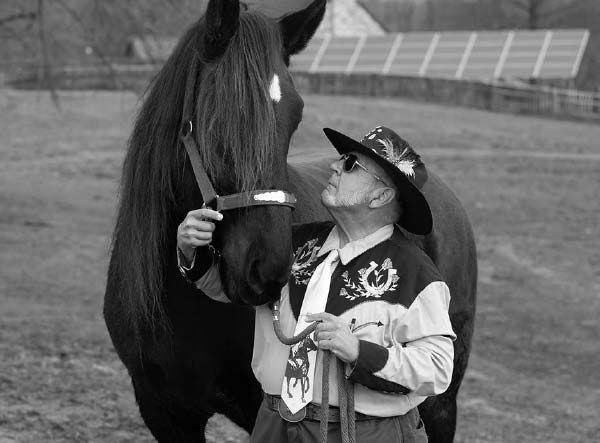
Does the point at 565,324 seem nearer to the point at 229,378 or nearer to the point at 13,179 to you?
the point at 229,378

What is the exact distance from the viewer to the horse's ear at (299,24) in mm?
3312

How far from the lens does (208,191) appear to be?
9.41 feet

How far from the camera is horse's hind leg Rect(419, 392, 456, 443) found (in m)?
4.58

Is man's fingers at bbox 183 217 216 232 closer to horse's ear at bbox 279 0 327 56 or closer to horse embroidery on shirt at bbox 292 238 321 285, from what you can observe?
horse embroidery on shirt at bbox 292 238 321 285

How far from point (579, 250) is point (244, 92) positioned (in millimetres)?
12929

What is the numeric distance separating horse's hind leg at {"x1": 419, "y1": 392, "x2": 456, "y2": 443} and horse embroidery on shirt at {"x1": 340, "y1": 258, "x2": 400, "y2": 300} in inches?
72.1

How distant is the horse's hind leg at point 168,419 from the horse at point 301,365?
1023mm

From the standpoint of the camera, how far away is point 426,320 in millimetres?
2791

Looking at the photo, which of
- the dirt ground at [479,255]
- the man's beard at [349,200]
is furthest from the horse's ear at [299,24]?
the dirt ground at [479,255]

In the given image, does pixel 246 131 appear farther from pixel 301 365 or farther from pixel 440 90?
pixel 440 90

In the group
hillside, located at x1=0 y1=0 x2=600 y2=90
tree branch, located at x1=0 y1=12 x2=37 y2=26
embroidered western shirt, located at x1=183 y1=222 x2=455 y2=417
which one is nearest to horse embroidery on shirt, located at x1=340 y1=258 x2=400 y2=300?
embroidered western shirt, located at x1=183 y1=222 x2=455 y2=417

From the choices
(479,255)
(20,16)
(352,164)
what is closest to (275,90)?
(352,164)

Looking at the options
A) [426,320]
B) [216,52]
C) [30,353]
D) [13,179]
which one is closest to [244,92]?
[216,52]

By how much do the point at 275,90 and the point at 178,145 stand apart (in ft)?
1.15
